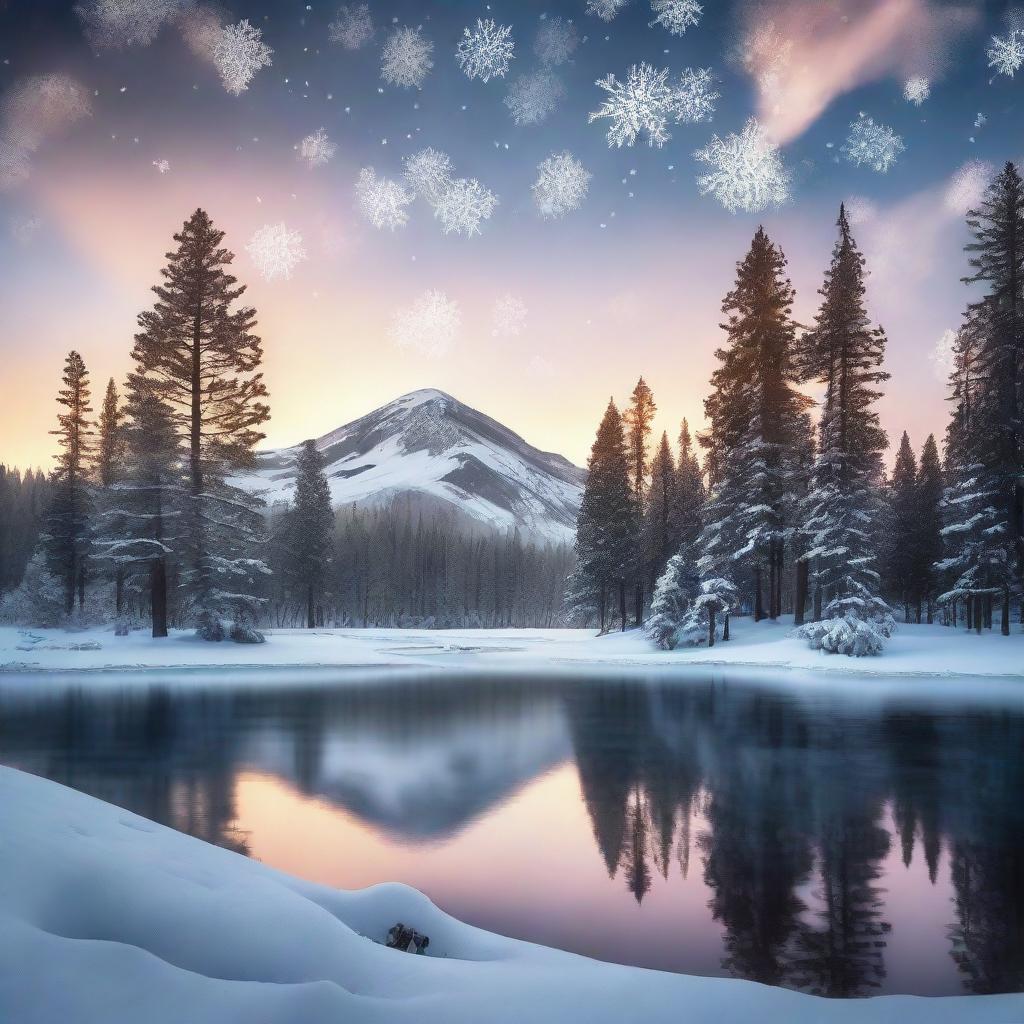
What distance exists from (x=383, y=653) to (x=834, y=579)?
73.9ft

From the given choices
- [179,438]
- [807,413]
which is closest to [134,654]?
[179,438]

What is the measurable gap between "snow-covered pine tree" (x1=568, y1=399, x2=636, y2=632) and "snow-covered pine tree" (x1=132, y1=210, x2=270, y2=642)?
2603cm

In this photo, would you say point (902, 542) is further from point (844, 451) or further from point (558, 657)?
point (558, 657)

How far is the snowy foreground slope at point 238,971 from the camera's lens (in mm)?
2926

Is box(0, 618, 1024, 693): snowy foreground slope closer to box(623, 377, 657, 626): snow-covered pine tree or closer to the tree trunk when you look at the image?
the tree trunk

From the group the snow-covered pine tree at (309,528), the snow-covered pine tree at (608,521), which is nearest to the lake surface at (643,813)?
the snow-covered pine tree at (608,521)

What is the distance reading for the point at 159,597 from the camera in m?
29.8

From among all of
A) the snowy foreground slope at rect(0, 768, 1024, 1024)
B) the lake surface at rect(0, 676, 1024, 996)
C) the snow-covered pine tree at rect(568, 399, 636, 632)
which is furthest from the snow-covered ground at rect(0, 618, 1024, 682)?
the snowy foreground slope at rect(0, 768, 1024, 1024)

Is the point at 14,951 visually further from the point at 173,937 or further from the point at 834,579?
the point at 834,579

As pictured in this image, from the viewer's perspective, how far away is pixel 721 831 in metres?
8.63

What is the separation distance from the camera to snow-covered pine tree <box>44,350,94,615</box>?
50.8 meters

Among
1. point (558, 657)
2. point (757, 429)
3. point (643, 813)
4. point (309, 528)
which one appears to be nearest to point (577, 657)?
point (558, 657)

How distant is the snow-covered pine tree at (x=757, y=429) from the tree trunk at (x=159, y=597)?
81.6 feet

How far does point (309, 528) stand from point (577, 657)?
35.8 m
